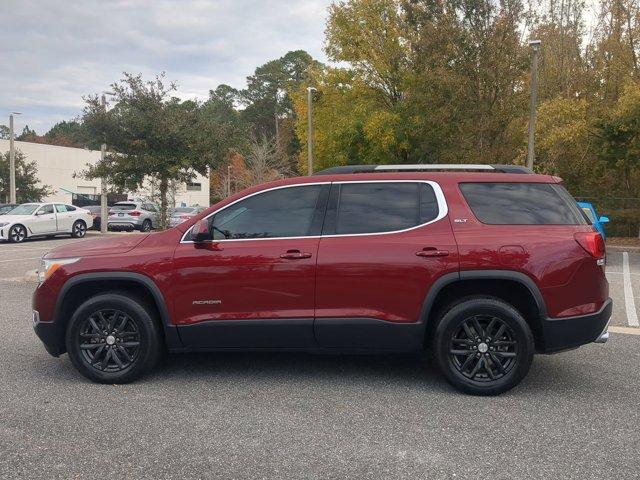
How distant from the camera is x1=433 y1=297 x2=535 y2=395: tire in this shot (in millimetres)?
4414

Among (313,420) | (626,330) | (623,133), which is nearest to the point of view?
(313,420)

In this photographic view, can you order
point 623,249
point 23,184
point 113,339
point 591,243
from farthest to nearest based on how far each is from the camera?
point 23,184, point 623,249, point 113,339, point 591,243

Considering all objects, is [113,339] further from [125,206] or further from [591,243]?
[125,206]

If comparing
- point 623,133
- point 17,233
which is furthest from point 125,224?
point 623,133

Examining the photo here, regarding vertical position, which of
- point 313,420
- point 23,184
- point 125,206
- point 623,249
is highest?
point 23,184

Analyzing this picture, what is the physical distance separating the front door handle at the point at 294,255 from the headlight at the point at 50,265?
177 centimetres

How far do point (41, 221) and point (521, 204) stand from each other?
19.9m

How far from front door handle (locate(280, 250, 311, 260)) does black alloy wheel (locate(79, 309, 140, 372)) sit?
1422mm

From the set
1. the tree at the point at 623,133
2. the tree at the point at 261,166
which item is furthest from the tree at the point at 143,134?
the tree at the point at 261,166

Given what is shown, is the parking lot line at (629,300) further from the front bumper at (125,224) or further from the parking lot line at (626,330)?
the front bumper at (125,224)

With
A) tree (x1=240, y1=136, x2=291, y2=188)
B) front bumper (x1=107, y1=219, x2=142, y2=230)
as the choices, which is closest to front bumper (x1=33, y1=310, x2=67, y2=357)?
front bumper (x1=107, y1=219, x2=142, y2=230)

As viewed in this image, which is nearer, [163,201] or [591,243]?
[591,243]

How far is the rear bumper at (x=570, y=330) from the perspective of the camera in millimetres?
4383

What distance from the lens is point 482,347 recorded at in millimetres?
4477
